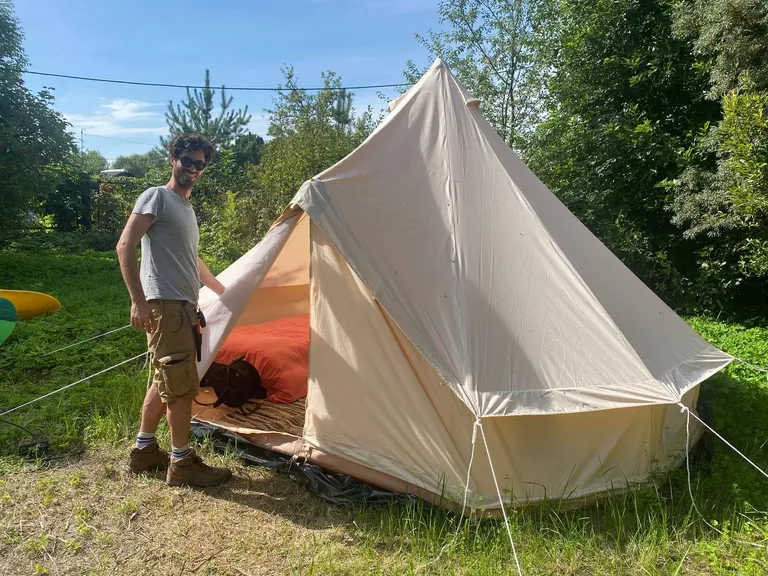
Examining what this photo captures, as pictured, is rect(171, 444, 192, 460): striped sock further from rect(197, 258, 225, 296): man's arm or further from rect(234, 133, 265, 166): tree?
rect(234, 133, 265, 166): tree

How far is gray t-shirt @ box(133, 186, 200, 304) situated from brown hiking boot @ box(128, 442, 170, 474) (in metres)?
0.83

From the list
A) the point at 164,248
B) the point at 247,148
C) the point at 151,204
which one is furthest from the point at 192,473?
the point at 247,148

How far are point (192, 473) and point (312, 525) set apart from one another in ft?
2.18

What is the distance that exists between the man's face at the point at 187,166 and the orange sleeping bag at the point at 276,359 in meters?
1.29

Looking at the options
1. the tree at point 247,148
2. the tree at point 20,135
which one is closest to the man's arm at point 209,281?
the tree at point 20,135

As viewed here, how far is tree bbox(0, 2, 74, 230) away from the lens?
814 centimetres

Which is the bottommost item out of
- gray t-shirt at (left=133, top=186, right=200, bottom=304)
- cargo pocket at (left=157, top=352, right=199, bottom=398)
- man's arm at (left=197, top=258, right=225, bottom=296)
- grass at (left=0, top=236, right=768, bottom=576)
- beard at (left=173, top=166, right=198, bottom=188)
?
grass at (left=0, top=236, right=768, bottom=576)

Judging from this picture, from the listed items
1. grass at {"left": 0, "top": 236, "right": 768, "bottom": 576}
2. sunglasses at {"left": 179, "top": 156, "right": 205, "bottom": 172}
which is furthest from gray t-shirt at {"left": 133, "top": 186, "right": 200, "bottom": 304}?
grass at {"left": 0, "top": 236, "right": 768, "bottom": 576}

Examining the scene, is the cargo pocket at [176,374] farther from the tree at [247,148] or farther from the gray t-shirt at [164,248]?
the tree at [247,148]

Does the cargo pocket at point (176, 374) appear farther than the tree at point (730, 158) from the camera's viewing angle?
No

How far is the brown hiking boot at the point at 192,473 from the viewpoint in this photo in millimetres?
2607

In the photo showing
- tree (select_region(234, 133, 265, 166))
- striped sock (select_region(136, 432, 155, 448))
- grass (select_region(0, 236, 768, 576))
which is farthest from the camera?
tree (select_region(234, 133, 265, 166))

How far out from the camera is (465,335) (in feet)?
7.79

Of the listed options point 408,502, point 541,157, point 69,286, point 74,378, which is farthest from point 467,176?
point 69,286
